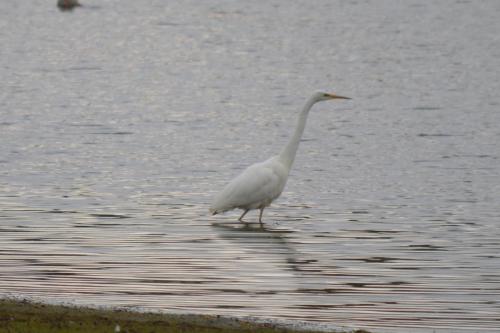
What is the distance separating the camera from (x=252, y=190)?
16.0m

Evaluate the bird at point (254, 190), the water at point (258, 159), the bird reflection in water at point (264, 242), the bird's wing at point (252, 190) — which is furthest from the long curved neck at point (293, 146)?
the bird reflection in water at point (264, 242)

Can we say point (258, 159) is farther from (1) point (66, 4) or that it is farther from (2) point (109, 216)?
(1) point (66, 4)

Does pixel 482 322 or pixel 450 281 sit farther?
pixel 450 281

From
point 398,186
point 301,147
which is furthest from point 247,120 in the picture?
point 398,186

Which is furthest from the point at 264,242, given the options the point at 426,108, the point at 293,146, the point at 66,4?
the point at 66,4

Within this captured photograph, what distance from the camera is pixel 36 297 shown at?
427 inches

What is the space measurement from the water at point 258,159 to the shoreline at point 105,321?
0.98 metres

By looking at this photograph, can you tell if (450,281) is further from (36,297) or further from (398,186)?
(398,186)

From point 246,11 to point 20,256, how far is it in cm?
3951

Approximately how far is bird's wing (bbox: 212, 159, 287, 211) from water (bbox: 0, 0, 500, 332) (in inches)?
13.4

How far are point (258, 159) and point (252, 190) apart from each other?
577cm

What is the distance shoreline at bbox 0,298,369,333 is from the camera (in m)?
8.81

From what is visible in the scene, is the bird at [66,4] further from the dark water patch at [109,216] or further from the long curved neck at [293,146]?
the dark water patch at [109,216]

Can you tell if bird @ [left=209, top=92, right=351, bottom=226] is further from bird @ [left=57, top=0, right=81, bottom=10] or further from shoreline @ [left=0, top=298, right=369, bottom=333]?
bird @ [left=57, top=0, right=81, bottom=10]
